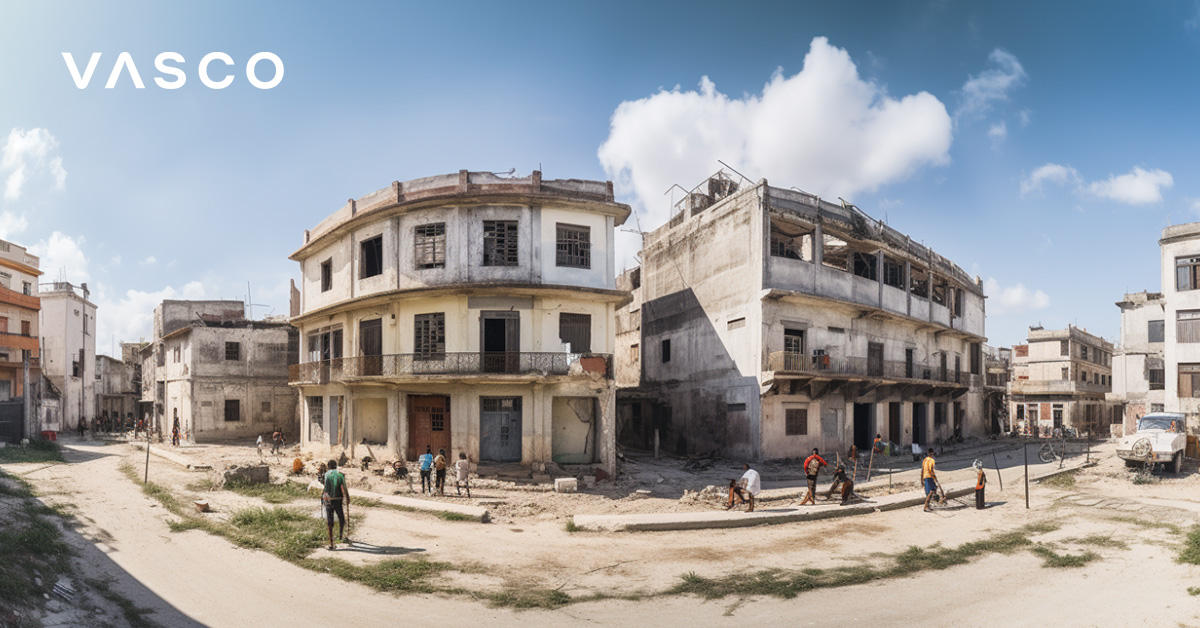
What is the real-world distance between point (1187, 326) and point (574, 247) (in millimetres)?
30313

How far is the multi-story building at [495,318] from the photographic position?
2350 cm

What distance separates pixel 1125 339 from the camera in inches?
1641

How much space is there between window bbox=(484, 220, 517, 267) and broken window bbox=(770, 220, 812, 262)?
11346mm

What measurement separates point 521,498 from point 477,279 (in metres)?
8.12

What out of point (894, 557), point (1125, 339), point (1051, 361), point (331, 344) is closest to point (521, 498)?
point (894, 557)

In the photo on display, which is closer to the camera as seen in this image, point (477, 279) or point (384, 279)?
point (477, 279)

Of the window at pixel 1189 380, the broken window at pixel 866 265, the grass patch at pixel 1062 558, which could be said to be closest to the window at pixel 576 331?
the grass patch at pixel 1062 558

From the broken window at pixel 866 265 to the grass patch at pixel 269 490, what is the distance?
1049 inches

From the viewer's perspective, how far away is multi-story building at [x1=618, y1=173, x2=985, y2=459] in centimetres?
2823

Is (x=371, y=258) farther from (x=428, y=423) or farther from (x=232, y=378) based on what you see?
(x=232, y=378)

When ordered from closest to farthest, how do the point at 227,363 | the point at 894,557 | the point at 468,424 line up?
the point at 894,557
the point at 468,424
the point at 227,363

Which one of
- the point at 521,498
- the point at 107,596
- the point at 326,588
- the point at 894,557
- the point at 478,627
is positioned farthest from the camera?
the point at 521,498

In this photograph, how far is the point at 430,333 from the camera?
24.5 meters

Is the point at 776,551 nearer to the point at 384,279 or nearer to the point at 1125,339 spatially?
the point at 384,279
